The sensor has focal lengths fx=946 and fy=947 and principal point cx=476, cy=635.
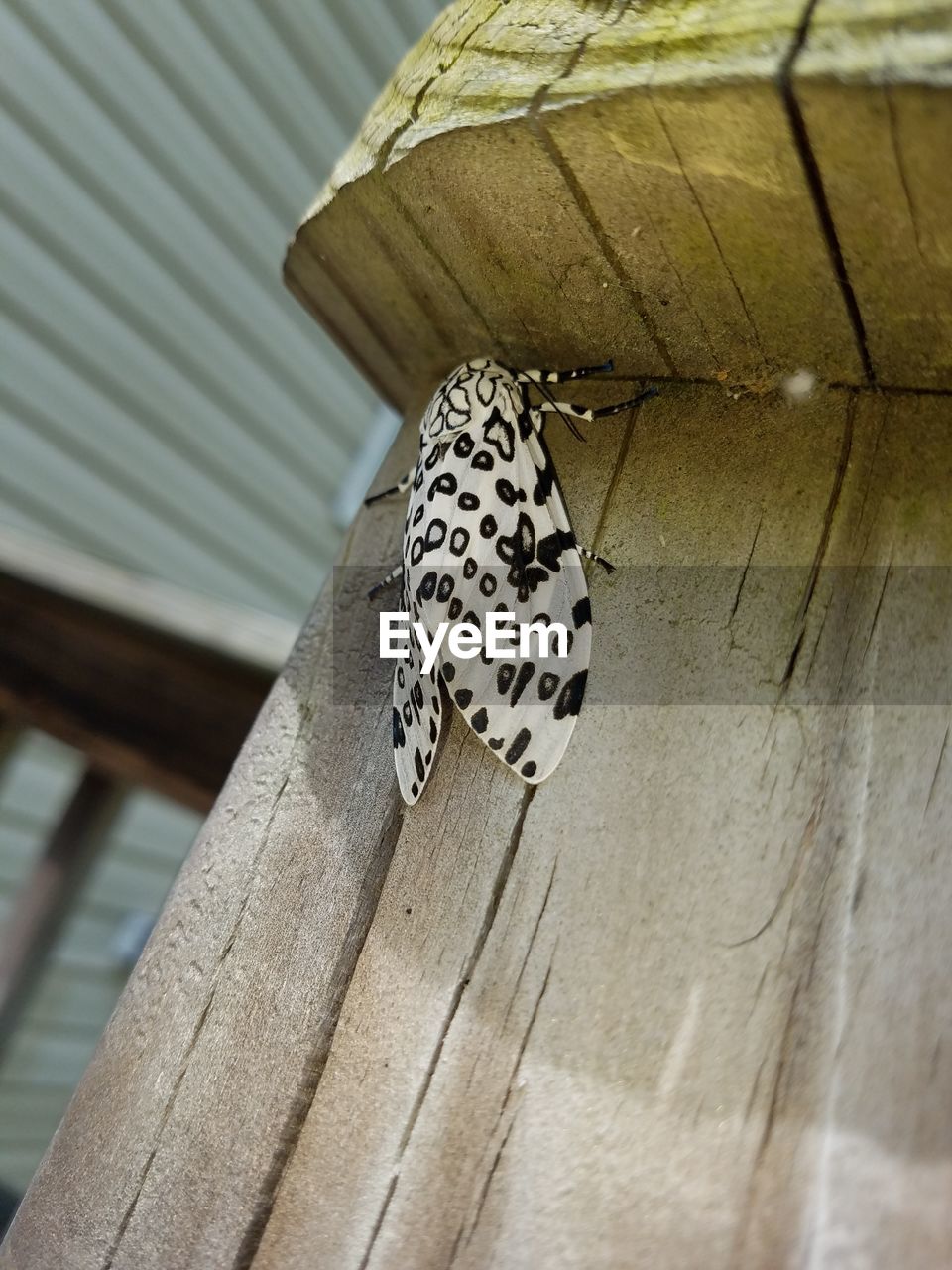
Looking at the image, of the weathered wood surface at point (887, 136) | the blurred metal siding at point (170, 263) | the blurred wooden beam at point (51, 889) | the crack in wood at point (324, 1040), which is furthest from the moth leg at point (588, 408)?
the blurred metal siding at point (170, 263)

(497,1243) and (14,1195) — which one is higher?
(497,1243)

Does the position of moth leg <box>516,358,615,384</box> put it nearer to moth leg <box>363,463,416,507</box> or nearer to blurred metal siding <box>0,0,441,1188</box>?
moth leg <box>363,463,416,507</box>

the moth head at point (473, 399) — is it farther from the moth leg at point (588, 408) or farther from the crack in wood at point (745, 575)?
the crack in wood at point (745, 575)

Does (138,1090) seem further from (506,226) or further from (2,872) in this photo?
(2,872)

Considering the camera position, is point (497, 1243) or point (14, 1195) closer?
point (497, 1243)

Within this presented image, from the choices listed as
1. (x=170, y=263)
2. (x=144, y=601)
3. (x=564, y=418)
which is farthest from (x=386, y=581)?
(x=170, y=263)

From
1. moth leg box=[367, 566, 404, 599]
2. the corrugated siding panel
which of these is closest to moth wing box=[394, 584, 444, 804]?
moth leg box=[367, 566, 404, 599]

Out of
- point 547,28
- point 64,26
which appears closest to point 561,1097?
point 547,28

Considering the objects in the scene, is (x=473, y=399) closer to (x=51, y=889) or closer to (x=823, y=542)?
(x=823, y=542)
